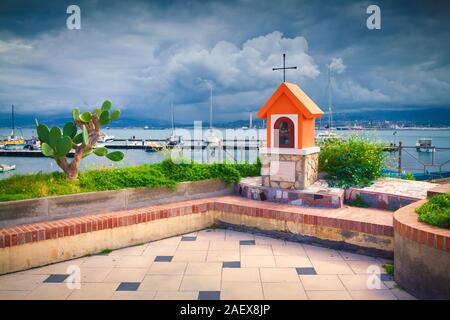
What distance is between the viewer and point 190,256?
5266 millimetres

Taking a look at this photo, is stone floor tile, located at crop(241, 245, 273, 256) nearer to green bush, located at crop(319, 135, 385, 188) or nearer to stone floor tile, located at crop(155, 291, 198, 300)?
stone floor tile, located at crop(155, 291, 198, 300)

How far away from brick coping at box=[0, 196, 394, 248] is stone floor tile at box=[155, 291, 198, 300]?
195 centimetres

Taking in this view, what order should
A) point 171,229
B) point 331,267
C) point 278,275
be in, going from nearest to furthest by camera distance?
point 278,275 < point 331,267 < point 171,229

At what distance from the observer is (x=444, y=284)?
11.6 ft

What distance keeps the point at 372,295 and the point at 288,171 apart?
330cm

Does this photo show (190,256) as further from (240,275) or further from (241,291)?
(241,291)

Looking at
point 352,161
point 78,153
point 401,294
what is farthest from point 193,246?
point 352,161

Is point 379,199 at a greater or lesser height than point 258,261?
greater

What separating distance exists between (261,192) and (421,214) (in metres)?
3.30

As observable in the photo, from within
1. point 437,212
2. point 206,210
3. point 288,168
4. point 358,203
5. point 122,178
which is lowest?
point 206,210

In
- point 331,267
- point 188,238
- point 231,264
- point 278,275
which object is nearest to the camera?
point 278,275

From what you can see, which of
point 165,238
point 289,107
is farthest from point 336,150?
point 165,238

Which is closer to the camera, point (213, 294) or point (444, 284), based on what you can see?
point (444, 284)
